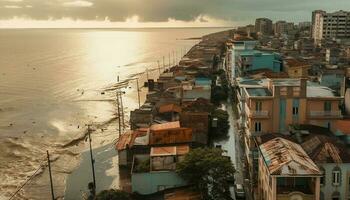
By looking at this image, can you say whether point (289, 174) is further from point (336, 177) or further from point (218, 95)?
point (218, 95)

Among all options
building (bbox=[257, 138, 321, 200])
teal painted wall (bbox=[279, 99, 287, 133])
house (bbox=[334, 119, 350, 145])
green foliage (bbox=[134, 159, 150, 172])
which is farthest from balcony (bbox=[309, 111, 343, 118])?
green foliage (bbox=[134, 159, 150, 172])

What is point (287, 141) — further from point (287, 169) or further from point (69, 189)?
point (69, 189)

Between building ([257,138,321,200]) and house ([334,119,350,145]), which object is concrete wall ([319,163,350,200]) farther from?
house ([334,119,350,145])

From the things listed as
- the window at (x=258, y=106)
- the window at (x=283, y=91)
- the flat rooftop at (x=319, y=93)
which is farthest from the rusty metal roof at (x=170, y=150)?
the flat rooftop at (x=319, y=93)

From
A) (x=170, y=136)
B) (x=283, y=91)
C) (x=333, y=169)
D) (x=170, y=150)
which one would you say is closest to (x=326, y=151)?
(x=333, y=169)

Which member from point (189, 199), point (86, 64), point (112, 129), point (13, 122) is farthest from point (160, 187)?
point (86, 64)
